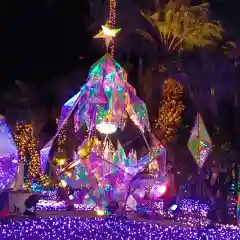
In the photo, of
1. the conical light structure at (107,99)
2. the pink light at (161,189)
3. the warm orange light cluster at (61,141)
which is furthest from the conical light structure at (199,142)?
the warm orange light cluster at (61,141)

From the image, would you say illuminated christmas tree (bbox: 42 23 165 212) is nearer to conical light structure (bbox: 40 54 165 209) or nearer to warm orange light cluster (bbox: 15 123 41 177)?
conical light structure (bbox: 40 54 165 209)

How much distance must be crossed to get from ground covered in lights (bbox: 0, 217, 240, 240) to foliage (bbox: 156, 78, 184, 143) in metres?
5.59

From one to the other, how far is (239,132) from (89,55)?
3.53 m

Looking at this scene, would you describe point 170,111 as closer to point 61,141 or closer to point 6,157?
point 61,141

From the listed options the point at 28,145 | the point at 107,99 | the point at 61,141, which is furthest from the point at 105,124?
the point at 61,141

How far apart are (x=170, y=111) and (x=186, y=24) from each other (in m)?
2.03

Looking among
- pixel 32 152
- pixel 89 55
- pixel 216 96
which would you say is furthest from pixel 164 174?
pixel 32 152

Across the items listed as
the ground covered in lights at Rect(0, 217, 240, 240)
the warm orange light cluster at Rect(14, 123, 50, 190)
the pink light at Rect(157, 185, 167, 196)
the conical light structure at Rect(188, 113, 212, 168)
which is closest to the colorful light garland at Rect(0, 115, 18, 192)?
the ground covered in lights at Rect(0, 217, 240, 240)

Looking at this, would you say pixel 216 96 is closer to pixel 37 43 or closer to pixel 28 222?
pixel 37 43

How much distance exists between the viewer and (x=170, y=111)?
11.8m

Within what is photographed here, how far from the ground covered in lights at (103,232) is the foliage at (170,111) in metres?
5.59

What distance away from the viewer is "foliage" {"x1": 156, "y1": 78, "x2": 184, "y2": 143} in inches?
459

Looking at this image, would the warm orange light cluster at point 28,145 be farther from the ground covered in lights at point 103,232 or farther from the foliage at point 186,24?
the ground covered in lights at point 103,232

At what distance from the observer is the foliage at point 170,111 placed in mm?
11656
